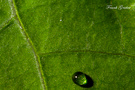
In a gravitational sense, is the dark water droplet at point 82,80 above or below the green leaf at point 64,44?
below

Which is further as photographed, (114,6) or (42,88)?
(42,88)

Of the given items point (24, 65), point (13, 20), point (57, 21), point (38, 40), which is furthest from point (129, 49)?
point (13, 20)

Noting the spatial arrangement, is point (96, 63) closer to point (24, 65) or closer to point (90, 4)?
point (90, 4)

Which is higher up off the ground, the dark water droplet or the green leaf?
the green leaf

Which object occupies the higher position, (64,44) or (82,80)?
(64,44)
